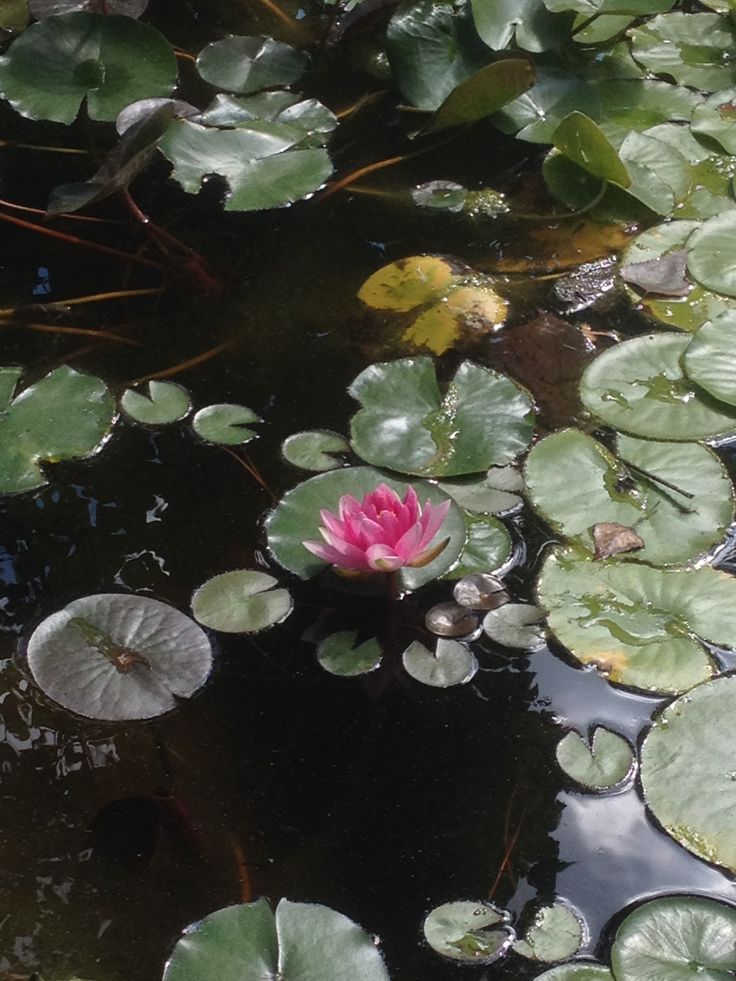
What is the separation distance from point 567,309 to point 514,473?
1.88 feet

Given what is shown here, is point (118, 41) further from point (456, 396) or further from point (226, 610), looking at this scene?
point (226, 610)

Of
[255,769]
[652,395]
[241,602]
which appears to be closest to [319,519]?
[241,602]

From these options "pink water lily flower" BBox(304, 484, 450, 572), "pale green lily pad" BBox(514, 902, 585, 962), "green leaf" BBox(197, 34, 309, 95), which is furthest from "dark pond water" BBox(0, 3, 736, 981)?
"green leaf" BBox(197, 34, 309, 95)

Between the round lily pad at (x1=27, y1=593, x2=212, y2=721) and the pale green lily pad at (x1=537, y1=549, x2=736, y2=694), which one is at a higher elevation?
the pale green lily pad at (x1=537, y1=549, x2=736, y2=694)

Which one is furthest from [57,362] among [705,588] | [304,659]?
[705,588]

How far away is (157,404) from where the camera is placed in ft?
6.89

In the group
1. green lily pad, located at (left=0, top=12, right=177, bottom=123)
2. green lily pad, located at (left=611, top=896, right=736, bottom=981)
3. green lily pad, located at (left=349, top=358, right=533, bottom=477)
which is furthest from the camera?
green lily pad, located at (left=0, top=12, right=177, bottom=123)

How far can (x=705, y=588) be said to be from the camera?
5.50ft

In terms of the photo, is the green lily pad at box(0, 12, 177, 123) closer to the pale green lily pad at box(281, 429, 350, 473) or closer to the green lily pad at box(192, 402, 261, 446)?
the green lily pad at box(192, 402, 261, 446)

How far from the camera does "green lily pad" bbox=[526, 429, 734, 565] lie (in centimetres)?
177

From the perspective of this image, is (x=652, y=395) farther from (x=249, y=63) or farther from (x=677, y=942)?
(x=249, y=63)

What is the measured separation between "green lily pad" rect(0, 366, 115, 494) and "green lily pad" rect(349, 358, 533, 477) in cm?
53

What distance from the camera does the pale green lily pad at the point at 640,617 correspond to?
5.21 feet

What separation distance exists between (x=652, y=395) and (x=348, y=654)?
2.75 ft
